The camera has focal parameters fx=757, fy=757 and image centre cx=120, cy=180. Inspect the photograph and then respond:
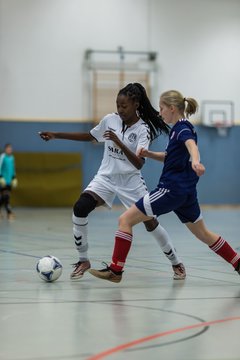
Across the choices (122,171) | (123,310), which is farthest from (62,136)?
(123,310)

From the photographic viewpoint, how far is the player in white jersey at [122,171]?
7965mm

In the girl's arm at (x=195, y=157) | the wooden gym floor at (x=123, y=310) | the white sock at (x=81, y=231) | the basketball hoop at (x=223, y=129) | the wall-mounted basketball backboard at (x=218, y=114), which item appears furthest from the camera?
the basketball hoop at (x=223, y=129)

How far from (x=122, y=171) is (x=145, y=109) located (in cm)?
74

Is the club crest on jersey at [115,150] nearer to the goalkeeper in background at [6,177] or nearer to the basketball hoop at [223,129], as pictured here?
the goalkeeper in background at [6,177]

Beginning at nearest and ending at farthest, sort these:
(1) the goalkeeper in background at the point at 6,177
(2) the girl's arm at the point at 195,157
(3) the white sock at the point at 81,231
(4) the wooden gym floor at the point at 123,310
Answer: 1. (4) the wooden gym floor at the point at 123,310
2. (2) the girl's arm at the point at 195,157
3. (3) the white sock at the point at 81,231
4. (1) the goalkeeper in background at the point at 6,177

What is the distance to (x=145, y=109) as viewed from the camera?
8211 mm

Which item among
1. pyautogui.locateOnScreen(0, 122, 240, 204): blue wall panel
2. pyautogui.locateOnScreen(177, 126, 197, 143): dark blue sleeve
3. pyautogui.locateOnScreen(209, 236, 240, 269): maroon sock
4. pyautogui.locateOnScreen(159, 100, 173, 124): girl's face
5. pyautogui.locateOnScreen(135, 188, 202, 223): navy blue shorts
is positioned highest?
pyautogui.locateOnScreen(159, 100, 173, 124): girl's face

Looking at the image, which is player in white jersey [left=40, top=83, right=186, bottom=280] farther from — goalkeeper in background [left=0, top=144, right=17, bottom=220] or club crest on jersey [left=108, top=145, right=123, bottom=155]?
goalkeeper in background [left=0, top=144, right=17, bottom=220]

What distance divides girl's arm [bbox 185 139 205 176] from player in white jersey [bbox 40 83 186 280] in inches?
28.5

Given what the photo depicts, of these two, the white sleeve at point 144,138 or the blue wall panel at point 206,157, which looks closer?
the white sleeve at point 144,138

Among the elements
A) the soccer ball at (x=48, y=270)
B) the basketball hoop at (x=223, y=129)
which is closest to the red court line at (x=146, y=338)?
the soccer ball at (x=48, y=270)

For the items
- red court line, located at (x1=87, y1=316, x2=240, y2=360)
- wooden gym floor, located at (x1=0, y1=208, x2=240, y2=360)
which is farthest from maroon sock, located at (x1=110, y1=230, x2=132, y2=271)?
red court line, located at (x1=87, y1=316, x2=240, y2=360)

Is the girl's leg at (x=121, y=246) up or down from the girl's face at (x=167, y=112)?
down

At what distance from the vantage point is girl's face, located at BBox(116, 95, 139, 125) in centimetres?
797
